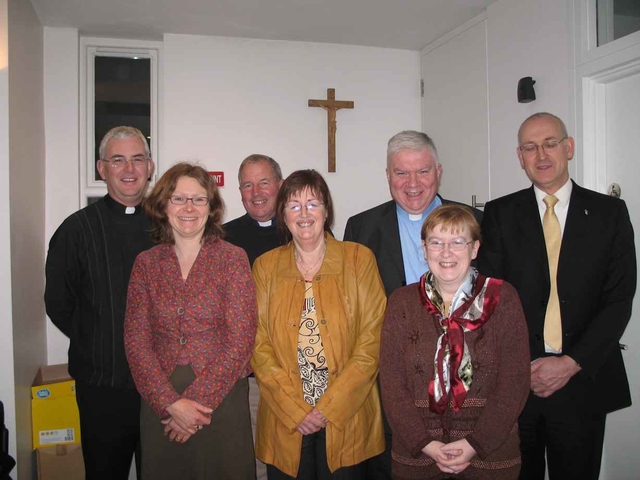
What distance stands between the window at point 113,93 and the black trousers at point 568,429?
3425 millimetres

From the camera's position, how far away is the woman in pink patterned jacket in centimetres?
178

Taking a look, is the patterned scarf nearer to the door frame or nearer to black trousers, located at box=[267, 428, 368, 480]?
black trousers, located at box=[267, 428, 368, 480]

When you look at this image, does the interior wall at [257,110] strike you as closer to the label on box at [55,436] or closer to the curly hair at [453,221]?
the label on box at [55,436]

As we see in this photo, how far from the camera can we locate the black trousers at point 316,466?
5.96 feet

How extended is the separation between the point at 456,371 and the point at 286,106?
3148 millimetres

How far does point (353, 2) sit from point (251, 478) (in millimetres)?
2990

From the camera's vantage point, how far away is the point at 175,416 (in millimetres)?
1755

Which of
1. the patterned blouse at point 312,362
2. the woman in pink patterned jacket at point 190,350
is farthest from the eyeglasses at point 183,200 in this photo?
the patterned blouse at point 312,362

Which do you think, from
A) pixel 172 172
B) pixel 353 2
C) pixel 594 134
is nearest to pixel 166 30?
pixel 353 2

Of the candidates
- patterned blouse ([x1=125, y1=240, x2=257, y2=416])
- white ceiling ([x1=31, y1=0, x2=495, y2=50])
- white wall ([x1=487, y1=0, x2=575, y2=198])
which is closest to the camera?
patterned blouse ([x1=125, y1=240, x2=257, y2=416])

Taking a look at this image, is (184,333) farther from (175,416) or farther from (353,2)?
(353,2)

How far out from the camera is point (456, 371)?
5.33ft

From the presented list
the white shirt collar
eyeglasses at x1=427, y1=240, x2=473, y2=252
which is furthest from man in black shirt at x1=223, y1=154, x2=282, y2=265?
the white shirt collar

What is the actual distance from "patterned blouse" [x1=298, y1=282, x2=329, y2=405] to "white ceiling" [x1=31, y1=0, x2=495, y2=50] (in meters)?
2.48
